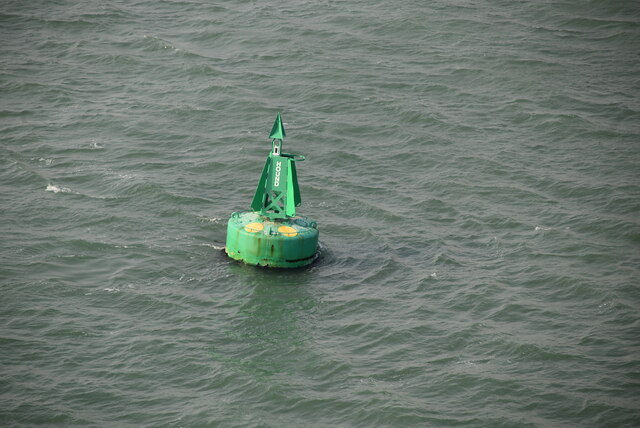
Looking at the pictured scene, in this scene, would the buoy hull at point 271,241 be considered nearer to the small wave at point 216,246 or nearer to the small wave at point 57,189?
the small wave at point 216,246

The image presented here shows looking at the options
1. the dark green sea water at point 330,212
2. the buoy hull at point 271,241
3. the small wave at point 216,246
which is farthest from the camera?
the small wave at point 216,246

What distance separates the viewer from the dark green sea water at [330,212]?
1452 inches

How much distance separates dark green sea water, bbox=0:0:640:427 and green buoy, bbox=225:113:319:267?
0.88m

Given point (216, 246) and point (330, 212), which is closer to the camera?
point (216, 246)

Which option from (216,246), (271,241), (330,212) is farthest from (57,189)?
(271,241)

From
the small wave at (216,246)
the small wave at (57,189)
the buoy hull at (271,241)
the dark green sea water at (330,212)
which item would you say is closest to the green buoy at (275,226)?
the buoy hull at (271,241)

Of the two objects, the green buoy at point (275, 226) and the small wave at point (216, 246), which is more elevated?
the green buoy at point (275, 226)

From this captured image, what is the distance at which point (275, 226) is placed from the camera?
43.8 meters

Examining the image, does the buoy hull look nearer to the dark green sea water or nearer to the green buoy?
the green buoy

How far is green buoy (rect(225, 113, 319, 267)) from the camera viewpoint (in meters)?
43.3

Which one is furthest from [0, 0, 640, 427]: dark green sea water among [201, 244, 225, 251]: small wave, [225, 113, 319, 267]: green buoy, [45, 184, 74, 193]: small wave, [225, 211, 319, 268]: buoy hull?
[225, 113, 319, 267]: green buoy

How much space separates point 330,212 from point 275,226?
6.29m

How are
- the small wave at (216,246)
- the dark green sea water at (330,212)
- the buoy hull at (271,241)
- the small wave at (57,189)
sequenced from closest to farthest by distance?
1. the dark green sea water at (330,212)
2. the buoy hull at (271,241)
3. the small wave at (216,246)
4. the small wave at (57,189)

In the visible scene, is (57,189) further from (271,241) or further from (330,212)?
(271,241)
